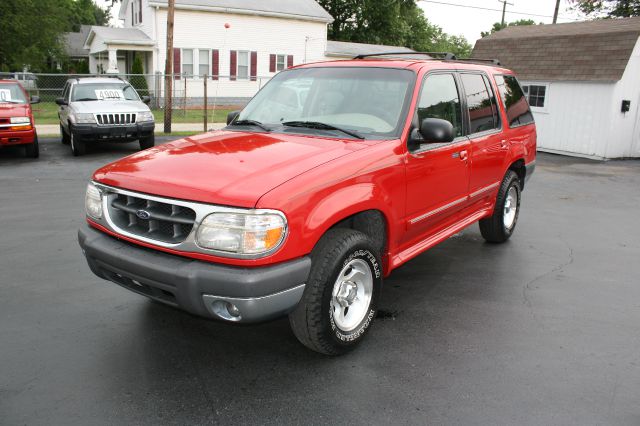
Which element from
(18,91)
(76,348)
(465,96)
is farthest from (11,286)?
(18,91)

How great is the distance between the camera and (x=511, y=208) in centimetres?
663

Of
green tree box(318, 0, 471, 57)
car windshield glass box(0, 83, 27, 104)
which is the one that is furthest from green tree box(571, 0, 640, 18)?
car windshield glass box(0, 83, 27, 104)

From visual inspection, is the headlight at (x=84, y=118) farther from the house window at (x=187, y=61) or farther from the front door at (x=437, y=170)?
the house window at (x=187, y=61)

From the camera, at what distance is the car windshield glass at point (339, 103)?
4223 mm

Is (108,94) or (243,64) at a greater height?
(243,64)

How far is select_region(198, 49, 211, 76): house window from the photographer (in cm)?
2881

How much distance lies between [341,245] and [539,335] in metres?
1.78

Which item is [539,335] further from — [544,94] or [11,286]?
[544,94]

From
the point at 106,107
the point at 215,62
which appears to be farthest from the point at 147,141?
the point at 215,62

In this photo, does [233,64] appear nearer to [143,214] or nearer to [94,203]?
[94,203]

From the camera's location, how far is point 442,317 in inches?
174

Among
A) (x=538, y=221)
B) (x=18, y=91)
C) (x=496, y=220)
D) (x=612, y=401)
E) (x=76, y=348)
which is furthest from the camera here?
(x=18, y=91)

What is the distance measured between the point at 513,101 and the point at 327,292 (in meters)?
3.95

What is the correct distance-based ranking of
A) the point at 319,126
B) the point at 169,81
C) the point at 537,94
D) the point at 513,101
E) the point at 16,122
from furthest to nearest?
the point at 169,81 < the point at 537,94 < the point at 16,122 < the point at 513,101 < the point at 319,126
